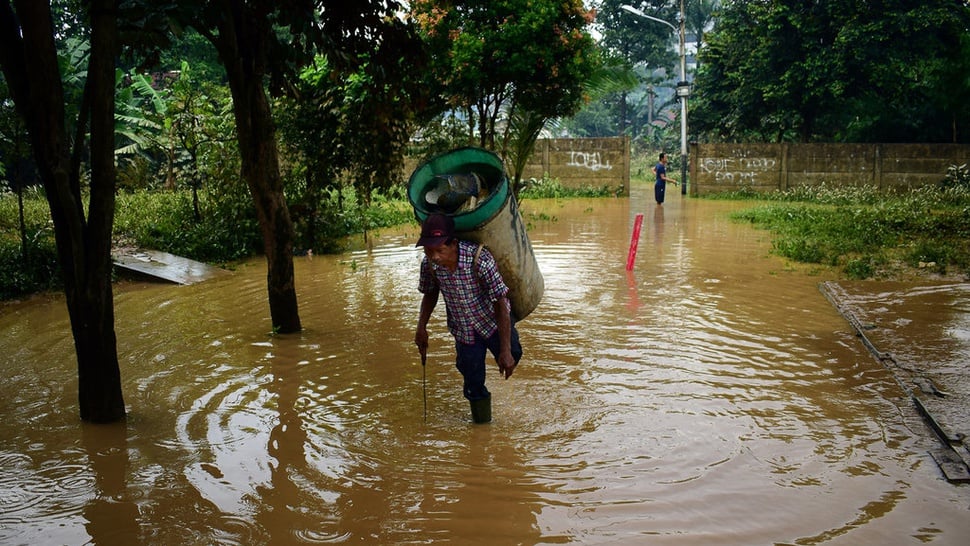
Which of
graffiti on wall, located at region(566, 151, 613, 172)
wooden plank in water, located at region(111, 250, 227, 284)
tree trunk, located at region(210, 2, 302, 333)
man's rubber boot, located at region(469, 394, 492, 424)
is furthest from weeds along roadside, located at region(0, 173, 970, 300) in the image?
graffiti on wall, located at region(566, 151, 613, 172)

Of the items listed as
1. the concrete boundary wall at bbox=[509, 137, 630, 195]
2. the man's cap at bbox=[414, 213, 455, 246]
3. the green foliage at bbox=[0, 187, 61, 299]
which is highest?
the concrete boundary wall at bbox=[509, 137, 630, 195]

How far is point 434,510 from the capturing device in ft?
13.3

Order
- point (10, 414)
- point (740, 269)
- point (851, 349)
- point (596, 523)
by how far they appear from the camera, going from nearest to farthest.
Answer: point (596, 523) → point (10, 414) → point (851, 349) → point (740, 269)

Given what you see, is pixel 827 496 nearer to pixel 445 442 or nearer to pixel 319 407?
pixel 445 442

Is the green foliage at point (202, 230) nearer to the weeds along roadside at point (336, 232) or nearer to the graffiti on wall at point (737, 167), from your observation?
the weeds along roadside at point (336, 232)

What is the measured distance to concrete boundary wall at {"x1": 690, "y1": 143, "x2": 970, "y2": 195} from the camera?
23.3 metres

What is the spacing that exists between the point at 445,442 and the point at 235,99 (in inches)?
148

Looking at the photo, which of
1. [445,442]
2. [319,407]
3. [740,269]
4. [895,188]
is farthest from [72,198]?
[895,188]

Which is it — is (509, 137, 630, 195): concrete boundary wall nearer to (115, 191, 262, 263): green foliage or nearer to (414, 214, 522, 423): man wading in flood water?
(115, 191, 262, 263): green foliage

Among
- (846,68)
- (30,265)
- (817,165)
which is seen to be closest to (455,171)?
(30,265)

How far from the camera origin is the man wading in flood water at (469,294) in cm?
456

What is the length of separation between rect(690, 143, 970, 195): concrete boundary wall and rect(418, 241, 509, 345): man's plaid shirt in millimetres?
21483

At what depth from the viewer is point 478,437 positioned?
5.04m

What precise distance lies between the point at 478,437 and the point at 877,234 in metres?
10.3
